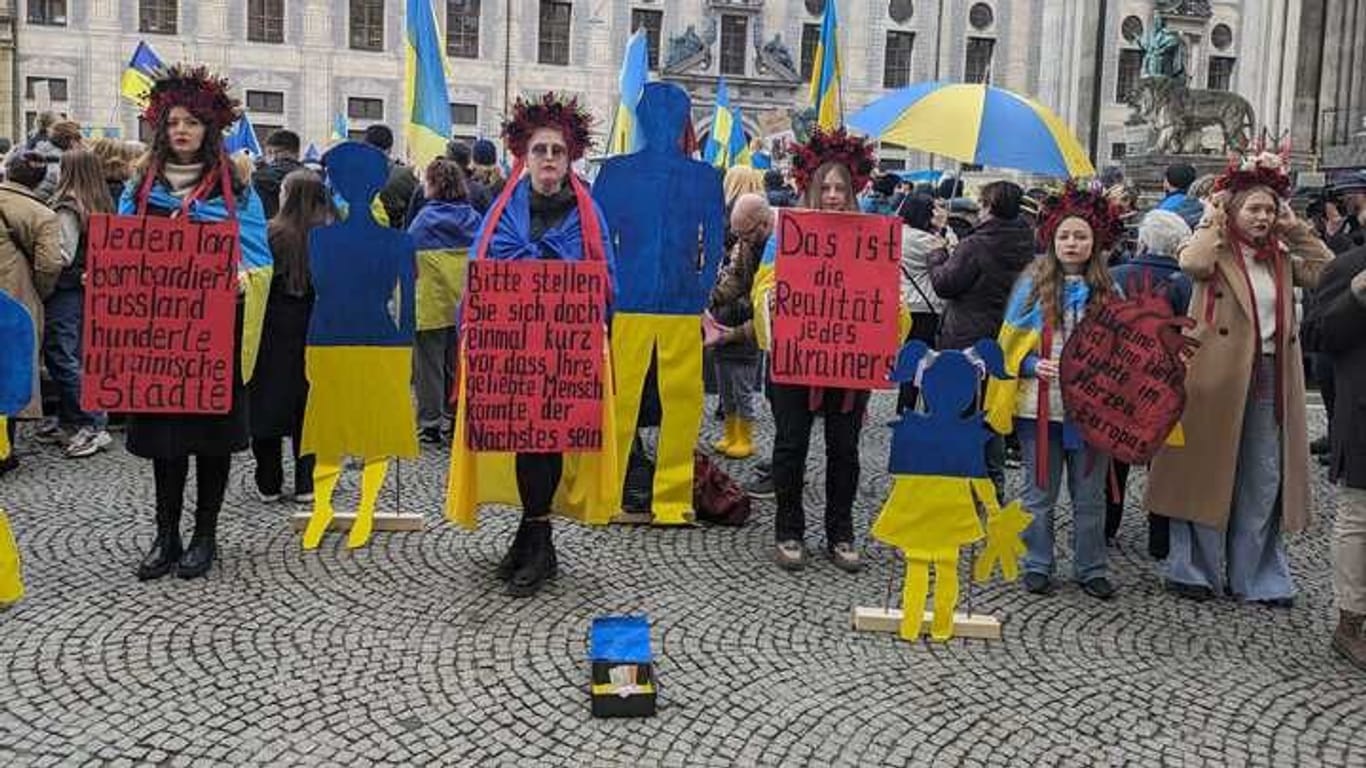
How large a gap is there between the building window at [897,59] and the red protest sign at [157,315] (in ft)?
149

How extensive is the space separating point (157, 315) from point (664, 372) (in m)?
2.37

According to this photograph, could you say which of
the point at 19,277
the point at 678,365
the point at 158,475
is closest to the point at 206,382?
the point at 158,475

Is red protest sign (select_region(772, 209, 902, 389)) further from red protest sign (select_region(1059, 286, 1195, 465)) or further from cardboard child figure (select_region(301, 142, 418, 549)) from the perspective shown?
cardboard child figure (select_region(301, 142, 418, 549))

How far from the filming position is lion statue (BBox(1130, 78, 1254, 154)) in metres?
22.7

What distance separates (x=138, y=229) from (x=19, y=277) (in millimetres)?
2594

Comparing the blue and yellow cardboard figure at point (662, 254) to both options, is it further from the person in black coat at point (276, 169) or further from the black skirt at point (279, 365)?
the person in black coat at point (276, 169)

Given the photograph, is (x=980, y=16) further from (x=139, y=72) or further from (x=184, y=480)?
(x=184, y=480)

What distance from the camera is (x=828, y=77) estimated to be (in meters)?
9.56

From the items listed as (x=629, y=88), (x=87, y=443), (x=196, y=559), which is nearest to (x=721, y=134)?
(x=629, y=88)

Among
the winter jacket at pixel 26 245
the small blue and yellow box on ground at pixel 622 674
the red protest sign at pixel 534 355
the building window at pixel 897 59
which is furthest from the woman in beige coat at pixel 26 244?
the building window at pixel 897 59

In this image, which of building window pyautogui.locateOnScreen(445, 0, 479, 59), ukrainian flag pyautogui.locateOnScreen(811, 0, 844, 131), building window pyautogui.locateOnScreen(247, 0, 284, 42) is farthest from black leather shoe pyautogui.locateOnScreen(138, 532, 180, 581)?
building window pyautogui.locateOnScreen(247, 0, 284, 42)

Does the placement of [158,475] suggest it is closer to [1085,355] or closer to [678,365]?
[678,365]

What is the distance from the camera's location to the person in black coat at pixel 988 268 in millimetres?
6715

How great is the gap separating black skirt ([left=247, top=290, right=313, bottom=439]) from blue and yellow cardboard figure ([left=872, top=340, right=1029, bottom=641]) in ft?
10.2
